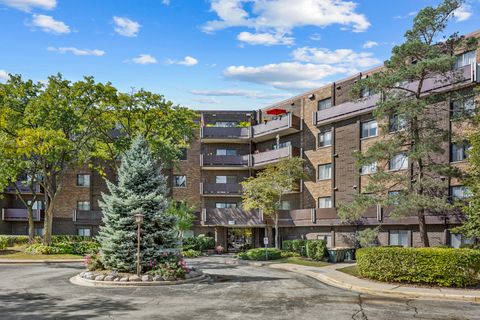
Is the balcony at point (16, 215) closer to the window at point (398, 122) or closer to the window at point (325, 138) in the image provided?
the window at point (325, 138)

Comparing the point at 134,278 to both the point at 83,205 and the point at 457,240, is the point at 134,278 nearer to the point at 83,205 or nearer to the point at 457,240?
the point at 457,240

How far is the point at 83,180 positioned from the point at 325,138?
28028mm

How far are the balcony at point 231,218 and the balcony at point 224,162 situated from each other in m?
5.72

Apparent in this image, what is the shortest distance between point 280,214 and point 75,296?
2876 centimetres

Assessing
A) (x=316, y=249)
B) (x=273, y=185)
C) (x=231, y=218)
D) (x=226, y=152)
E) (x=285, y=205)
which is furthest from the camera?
(x=226, y=152)

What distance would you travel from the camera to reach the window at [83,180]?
55.4 metres

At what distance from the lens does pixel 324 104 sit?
45562mm

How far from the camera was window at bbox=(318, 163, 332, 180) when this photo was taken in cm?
4388

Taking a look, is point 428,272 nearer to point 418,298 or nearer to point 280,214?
point 418,298

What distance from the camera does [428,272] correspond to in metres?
21.8

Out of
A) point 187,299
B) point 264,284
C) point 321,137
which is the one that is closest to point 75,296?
point 187,299

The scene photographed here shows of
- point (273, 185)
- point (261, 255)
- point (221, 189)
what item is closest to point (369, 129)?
point (273, 185)

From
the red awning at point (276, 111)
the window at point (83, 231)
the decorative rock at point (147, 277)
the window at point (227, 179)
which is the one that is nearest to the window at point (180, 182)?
the window at point (227, 179)

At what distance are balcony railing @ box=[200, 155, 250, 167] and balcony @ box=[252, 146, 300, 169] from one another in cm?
158
